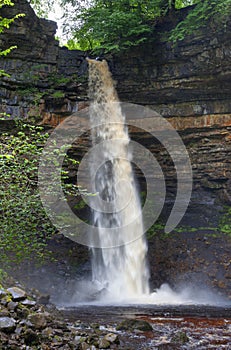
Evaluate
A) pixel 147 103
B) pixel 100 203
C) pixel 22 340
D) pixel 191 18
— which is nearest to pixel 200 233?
pixel 100 203

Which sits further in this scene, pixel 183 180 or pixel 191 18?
pixel 183 180

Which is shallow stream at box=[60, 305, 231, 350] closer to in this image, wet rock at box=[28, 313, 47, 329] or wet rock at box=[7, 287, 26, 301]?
wet rock at box=[28, 313, 47, 329]

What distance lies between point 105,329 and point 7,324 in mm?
2025

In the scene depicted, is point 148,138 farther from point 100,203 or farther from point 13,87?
point 13,87

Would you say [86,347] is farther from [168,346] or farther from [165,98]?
[165,98]

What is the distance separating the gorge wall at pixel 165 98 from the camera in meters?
11.5

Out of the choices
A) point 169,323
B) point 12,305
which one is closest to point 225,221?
point 169,323

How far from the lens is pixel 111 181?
42.2ft

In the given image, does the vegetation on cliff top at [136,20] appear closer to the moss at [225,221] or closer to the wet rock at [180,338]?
the moss at [225,221]

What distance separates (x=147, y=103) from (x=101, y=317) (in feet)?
26.1

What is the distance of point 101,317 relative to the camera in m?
6.62

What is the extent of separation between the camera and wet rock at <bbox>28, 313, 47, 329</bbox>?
4.22 metres

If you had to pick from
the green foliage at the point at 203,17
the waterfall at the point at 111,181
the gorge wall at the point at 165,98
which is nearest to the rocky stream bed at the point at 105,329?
the gorge wall at the point at 165,98

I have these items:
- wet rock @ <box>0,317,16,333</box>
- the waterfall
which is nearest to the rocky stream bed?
wet rock @ <box>0,317,16,333</box>
